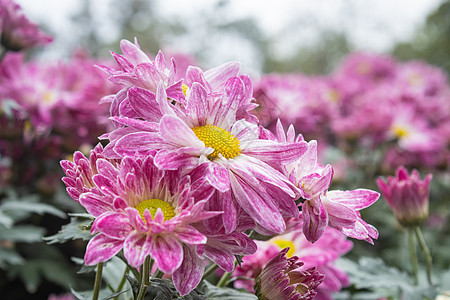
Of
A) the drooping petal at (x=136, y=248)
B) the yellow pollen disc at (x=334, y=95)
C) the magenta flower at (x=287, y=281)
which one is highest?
the yellow pollen disc at (x=334, y=95)

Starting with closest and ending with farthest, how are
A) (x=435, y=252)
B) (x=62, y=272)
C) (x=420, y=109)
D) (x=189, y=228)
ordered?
(x=189, y=228) → (x=62, y=272) → (x=435, y=252) → (x=420, y=109)

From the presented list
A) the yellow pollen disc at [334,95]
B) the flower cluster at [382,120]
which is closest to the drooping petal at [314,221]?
the flower cluster at [382,120]

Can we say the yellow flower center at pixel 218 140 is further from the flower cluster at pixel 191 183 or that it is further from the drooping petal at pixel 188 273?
the drooping petal at pixel 188 273

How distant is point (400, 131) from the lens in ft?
5.98

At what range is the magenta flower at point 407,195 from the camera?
851mm

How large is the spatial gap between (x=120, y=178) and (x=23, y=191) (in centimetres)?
113

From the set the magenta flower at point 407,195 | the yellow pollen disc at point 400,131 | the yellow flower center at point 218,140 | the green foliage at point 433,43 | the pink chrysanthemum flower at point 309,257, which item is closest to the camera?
the yellow flower center at point 218,140

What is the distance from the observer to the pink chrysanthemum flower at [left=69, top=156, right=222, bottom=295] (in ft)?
1.31

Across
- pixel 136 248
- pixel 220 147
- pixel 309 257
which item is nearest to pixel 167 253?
pixel 136 248

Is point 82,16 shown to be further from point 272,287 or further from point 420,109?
point 272,287

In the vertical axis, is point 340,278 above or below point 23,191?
above

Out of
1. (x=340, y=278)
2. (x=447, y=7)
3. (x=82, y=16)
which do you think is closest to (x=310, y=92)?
(x=340, y=278)

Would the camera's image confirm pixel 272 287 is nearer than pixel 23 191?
Yes

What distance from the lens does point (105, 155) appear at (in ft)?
1.56
